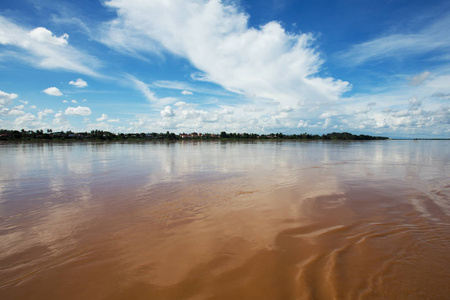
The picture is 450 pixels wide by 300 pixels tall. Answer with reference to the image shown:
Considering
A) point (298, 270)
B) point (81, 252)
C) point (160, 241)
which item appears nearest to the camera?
point (298, 270)

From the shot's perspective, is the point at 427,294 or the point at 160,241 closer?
the point at 427,294

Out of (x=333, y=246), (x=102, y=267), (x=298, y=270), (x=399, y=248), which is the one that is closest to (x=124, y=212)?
(x=102, y=267)

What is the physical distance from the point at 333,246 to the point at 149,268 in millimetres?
4296

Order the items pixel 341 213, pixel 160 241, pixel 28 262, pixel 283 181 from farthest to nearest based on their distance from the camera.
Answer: pixel 283 181, pixel 341 213, pixel 160 241, pixel 28 262

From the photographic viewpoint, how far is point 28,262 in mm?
4586

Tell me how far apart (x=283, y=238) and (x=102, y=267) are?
430 cm

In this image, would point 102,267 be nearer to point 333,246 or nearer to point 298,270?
point 298,270

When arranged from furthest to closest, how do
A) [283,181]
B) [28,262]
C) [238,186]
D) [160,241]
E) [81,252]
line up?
[283,181] < [238,186] < [160,241] < [81,252] < [28,262]

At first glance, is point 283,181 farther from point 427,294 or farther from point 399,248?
point 427,294

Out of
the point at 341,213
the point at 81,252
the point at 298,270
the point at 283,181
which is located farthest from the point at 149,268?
the point at 283,181

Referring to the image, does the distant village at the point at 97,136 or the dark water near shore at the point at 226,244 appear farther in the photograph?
the distant village at the point at 97,136

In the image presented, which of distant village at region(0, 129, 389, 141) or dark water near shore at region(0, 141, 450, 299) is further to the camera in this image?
distant village at region(0, 129, 389, 141)

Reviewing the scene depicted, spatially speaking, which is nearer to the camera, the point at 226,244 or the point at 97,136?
the point at 226,244

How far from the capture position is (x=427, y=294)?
11.6ft
